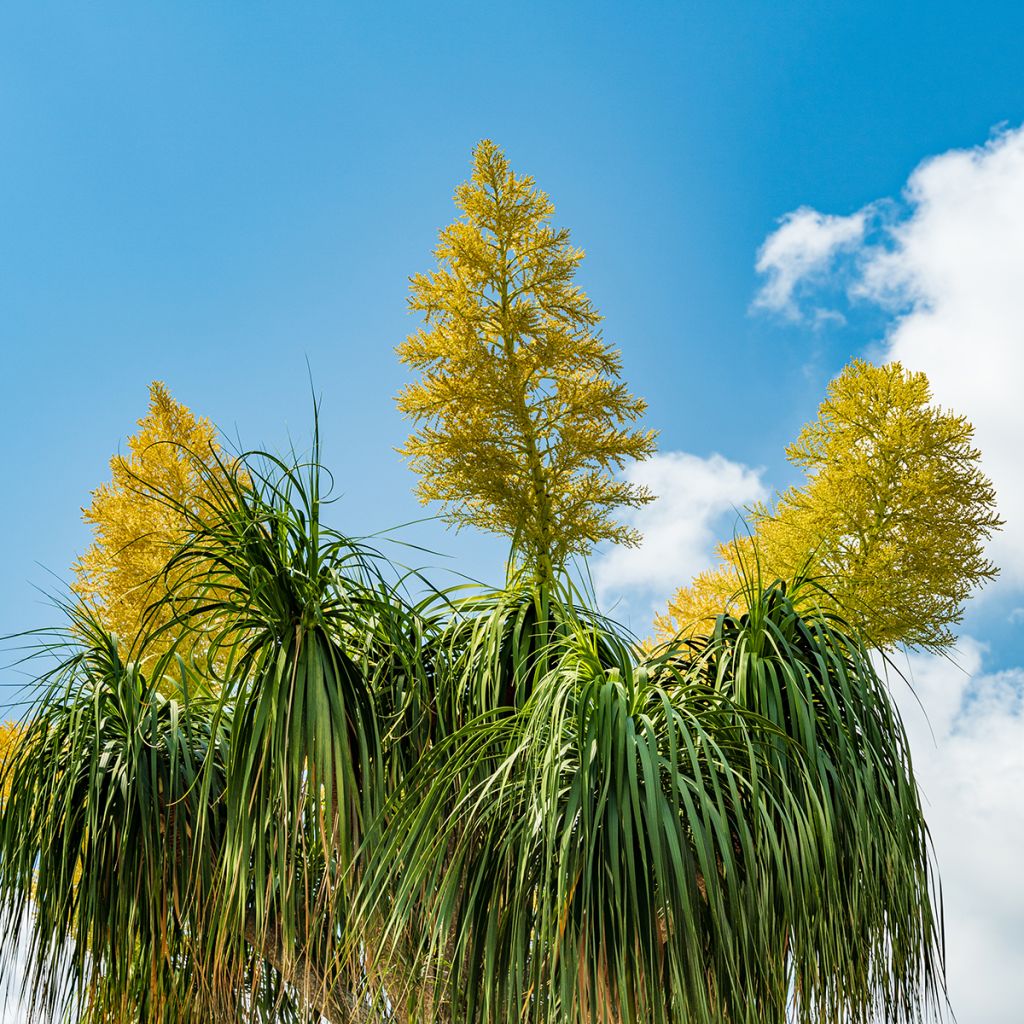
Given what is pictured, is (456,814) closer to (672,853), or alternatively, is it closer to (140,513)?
(672,853)

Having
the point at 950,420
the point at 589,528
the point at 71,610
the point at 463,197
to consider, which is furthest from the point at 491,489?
the point at 71,610

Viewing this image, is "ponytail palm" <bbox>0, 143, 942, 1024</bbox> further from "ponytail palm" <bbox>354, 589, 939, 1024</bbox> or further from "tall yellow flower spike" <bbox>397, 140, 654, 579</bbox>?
"tall yellow flower spike" <bbox>397, 140, 654, 579</bbox>

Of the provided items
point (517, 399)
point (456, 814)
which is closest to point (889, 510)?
point (517, 399)

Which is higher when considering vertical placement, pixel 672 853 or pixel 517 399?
pixel 517 399

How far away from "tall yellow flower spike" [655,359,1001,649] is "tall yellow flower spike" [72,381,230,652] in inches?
238

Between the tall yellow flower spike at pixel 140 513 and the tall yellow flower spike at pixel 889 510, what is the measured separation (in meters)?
6.05

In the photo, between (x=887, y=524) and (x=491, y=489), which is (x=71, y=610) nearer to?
(x=491, y=489)

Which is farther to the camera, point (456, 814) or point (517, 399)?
point (517, 399)

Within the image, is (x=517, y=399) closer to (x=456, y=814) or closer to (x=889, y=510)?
(x=889, y=510)

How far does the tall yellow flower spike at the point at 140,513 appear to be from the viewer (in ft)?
41.4

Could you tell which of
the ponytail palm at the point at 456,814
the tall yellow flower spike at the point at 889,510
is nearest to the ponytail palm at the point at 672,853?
the ponytail palm at the point at 456,814

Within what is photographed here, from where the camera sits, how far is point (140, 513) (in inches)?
516

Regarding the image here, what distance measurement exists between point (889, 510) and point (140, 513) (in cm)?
855

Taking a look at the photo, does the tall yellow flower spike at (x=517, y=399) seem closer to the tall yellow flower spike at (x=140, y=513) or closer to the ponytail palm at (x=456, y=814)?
the tall yellow flower spike at (x=140, y=513)
